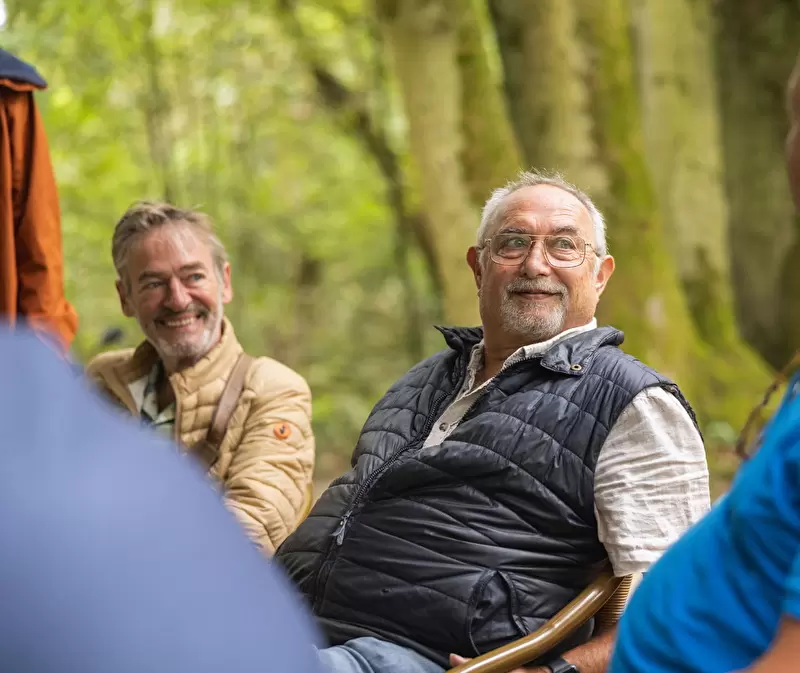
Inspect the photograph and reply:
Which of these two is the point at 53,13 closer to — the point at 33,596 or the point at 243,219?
the point at 243,219

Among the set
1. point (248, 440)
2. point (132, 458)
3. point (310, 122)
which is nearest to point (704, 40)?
point (310, 122)

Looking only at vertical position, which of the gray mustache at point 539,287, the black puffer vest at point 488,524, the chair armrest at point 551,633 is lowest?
the chair armrest at point 551,633

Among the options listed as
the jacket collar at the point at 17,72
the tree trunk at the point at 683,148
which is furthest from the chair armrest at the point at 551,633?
the tree trunk at the point at 683,148

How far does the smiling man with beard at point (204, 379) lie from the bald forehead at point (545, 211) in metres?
0.76

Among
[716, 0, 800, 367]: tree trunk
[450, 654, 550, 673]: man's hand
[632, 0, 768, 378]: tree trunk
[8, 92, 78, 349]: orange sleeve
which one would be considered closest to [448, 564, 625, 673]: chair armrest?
[450, 654, 550, 673]: man's hand

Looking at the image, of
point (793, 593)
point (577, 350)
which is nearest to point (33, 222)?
point (577, 350)

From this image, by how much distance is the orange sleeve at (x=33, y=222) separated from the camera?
3.38 meters

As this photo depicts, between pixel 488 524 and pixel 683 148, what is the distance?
5499mm

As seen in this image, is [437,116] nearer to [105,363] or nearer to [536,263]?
[105,363]

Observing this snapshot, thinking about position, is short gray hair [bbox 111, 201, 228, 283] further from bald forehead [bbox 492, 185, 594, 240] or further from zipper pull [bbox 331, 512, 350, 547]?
zipper pull [bbox 331, 512, 350, 547]

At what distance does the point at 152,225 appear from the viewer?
3.04m

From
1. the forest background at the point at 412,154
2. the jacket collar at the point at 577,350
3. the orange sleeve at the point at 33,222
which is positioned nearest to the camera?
the jacket collar at the point at 577,350

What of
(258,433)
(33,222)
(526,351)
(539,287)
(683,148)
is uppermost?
(683,148)

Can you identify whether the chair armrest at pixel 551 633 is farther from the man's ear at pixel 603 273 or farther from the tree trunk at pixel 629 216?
the tree trunk at pixel 629 216
